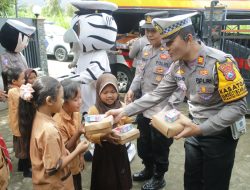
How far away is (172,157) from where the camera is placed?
4.10 m

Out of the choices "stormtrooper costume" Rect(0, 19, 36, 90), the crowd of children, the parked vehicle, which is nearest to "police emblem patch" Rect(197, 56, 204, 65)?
the crowd of children

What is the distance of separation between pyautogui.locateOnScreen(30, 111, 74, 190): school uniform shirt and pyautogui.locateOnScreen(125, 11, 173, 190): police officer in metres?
1.14

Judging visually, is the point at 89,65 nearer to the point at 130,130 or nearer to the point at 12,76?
the point at 12,76

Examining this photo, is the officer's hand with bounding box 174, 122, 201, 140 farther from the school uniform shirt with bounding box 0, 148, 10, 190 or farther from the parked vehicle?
the parked vehicle

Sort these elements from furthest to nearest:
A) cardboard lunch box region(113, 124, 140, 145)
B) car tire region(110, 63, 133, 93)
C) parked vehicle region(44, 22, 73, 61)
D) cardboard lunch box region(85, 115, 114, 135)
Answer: parked vehicle region(44, 22, 73, 61)
car tire region(110, 63, 133, 93)
cardboard lunch box region(113, 124, 140, 145)
cardboard lunch box region(85, 115, 114, 135)

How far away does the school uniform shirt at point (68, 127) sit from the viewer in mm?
2553

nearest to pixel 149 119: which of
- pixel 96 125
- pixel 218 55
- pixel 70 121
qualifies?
pixel 70 121

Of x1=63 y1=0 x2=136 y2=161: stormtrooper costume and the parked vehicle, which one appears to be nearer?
x1=63 y1=0 x2=136 y2=161: stormtrooper costume

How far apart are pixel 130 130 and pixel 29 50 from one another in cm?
552

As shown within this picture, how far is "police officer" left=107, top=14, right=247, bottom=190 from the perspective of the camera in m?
2.00

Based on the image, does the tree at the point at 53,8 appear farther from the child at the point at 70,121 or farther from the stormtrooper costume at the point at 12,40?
the child at the point at 70,121

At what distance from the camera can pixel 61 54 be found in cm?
1270

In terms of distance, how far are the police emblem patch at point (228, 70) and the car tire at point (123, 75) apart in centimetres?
525

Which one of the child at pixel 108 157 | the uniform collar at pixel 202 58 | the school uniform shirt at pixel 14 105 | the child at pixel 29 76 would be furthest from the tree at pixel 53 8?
the uniform collar at pixel 202 58
